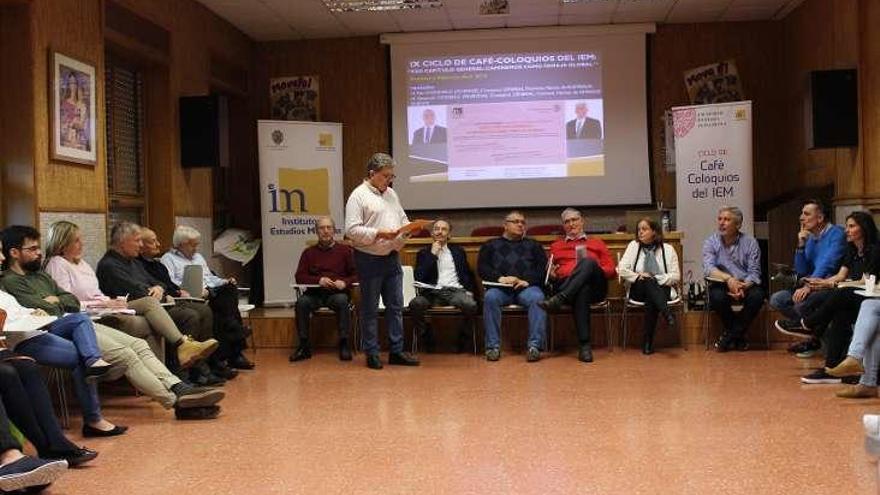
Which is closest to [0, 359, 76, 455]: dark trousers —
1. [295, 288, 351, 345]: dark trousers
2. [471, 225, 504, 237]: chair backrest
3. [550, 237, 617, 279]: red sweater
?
[295, 288, 351, 345]: dark trousers

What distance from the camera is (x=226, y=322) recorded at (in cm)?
642

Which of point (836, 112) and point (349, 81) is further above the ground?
point (349, 81)

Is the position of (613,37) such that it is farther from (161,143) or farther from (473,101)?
(161,143)

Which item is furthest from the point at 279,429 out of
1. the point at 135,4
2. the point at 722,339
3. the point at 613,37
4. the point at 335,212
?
the point at 613,37

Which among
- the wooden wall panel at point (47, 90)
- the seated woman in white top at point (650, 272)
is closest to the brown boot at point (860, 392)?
the seated woman in white top at point (650, 272)

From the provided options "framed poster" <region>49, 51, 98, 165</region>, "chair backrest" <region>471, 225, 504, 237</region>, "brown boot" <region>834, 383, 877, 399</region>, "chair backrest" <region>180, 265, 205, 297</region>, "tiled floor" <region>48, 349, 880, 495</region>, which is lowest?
"tiled floor" <region>48, 349, 880, 495</region>

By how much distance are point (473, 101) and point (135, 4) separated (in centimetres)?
386

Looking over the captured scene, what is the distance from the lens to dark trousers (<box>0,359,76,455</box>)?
11.4ft

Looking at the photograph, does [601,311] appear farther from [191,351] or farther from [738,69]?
[738,69]

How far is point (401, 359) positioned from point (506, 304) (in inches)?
37.6

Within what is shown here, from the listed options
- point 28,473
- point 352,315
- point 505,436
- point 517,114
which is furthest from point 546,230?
point 28,473

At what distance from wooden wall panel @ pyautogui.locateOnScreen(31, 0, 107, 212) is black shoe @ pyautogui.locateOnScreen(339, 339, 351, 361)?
203 cm

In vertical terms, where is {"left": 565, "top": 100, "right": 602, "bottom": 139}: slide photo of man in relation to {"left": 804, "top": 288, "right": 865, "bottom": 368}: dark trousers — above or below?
above

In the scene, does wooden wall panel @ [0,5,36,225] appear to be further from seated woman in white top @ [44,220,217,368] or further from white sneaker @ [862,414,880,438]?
white sneaker @ [862,414,880,438]
